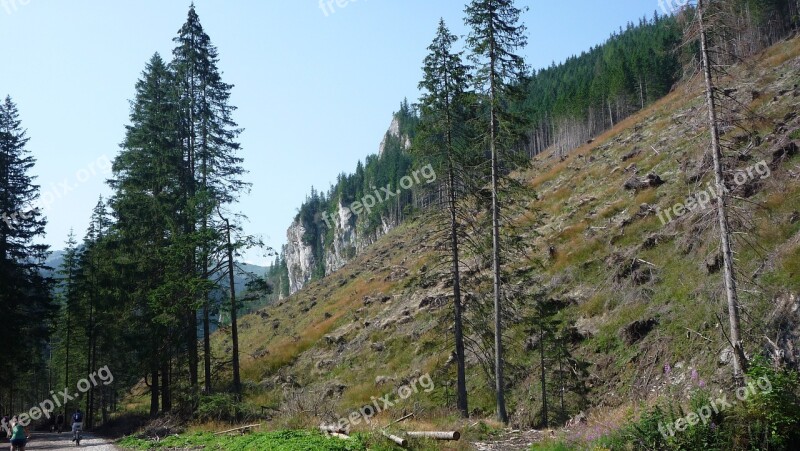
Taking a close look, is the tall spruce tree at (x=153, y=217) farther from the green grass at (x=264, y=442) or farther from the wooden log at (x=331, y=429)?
the wooden log at (x=331, y=429)

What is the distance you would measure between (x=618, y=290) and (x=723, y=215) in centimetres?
1055

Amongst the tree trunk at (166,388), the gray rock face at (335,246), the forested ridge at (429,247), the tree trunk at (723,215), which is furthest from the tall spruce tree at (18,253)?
the gray rock face at (335,246)

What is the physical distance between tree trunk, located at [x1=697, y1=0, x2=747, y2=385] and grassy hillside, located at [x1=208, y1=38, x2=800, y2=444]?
43 centimetres

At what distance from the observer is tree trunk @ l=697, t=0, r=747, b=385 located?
11469 millimetres

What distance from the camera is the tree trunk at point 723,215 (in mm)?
11469

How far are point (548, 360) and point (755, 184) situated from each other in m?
12.2

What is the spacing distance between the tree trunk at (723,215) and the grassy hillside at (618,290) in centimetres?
43

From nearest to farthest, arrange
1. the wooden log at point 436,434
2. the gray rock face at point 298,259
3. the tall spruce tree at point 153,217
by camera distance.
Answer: the wooden log at point 436,434 → the tall spruce tree at point 153,217 → the gray rock face at point 298,259

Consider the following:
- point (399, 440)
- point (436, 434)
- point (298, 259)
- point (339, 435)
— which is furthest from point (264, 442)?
point (298, 259)

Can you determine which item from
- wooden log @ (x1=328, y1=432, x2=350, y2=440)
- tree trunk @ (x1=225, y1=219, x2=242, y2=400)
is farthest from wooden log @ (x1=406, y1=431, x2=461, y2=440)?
tree trunk @ (x1=225, y1=219, x2=242, y2=400)

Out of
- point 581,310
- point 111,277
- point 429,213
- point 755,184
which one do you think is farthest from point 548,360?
point 111,277

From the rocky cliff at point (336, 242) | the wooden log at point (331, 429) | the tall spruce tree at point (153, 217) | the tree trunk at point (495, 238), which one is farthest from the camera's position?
the rocky cliff at point (336, 242)

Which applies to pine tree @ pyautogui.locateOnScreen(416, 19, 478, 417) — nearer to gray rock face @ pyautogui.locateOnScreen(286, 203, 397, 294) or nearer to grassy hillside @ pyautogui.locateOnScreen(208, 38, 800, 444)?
grassy hillside @ pyautogui.locateOnScreen(208, 38, 800, 444)

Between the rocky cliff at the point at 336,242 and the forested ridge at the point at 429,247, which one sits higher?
the rocky cliff at the point at 336,242
